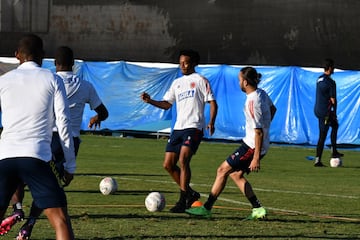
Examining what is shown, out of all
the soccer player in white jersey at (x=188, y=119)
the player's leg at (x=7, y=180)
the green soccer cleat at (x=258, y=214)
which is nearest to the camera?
the player's leg at (x=7, y=180)

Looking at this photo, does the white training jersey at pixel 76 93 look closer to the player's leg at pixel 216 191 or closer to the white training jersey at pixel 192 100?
the player's leg at pixel 216 191

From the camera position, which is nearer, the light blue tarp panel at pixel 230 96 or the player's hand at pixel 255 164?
the player's hand at pixel 255 164

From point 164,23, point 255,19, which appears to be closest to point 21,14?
point 164,23

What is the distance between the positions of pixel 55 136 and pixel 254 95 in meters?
2.53

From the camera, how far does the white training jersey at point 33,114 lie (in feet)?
25.0

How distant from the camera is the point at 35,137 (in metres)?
7.63

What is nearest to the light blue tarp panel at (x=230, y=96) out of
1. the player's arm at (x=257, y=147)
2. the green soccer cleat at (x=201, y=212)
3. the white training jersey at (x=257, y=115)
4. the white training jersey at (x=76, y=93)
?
the white training jersey at (x=257, y=115)

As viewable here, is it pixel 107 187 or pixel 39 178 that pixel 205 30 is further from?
pixel 39 178

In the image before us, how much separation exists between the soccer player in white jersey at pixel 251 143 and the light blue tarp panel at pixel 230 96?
16.0 meters

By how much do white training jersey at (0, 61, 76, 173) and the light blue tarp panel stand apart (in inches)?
820

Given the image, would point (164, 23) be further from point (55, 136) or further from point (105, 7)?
point (55, 136)

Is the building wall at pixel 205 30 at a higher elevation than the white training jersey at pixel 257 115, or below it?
below

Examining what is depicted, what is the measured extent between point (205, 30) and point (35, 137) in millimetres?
25966

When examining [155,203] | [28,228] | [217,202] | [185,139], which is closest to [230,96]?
[217,202]
